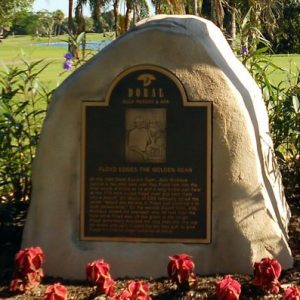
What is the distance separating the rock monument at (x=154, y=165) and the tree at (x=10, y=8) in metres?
35.6

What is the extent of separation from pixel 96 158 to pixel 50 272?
871mm

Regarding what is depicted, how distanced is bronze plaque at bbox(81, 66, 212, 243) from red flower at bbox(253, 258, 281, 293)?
0.56m

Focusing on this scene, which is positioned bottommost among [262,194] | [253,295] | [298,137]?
[253,295]

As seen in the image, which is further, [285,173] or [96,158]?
[285,173]

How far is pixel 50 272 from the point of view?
17.8 feet

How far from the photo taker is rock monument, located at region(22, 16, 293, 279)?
207 inches

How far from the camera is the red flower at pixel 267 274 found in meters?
4.82

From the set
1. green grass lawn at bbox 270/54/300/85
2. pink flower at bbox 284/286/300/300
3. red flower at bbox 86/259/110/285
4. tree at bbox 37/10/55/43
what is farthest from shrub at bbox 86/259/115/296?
tree at bbox 37/10/55/43

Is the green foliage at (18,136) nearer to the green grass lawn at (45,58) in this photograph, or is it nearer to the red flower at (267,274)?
the green grass lawn at (45,58)

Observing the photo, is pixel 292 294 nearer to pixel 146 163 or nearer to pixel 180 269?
pixel 180 269

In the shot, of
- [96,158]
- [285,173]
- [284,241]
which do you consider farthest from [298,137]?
[96,158]

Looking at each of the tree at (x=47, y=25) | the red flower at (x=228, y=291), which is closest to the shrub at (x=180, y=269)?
the red flower at (x=228, y=291)

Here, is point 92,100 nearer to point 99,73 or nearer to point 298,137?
point 99,73

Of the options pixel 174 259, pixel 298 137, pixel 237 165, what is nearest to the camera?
pixel 174 259
